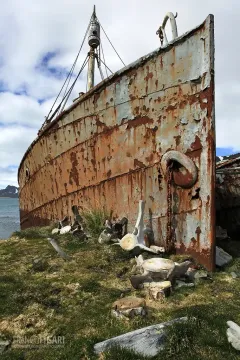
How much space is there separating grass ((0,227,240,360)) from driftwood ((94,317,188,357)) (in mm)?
61

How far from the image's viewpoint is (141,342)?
2.57 m

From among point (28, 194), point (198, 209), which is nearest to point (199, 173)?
point (198, 209)

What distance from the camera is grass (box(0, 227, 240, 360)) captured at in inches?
100

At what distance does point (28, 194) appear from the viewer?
10.6 metres

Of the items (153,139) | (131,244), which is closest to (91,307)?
(131,244)

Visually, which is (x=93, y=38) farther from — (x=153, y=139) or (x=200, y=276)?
(x=200, y=276)

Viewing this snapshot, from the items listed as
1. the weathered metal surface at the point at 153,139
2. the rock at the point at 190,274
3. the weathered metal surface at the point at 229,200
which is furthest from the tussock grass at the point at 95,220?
the weathered metal surface at the point at 229,200

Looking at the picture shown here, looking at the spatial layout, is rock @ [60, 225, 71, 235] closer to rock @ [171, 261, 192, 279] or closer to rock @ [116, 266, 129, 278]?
rock @ [116, 266, 129, 278]

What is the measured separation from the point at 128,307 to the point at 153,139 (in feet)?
9.10

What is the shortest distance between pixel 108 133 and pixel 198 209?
7.23 ft

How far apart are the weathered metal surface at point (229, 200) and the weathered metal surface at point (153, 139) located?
1.79 meters

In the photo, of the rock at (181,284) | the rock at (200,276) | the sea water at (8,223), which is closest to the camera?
the rock at (181,284)

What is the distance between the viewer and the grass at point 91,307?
255cm

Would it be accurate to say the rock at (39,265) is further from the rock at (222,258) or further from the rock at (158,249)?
the rock at (222,258)
